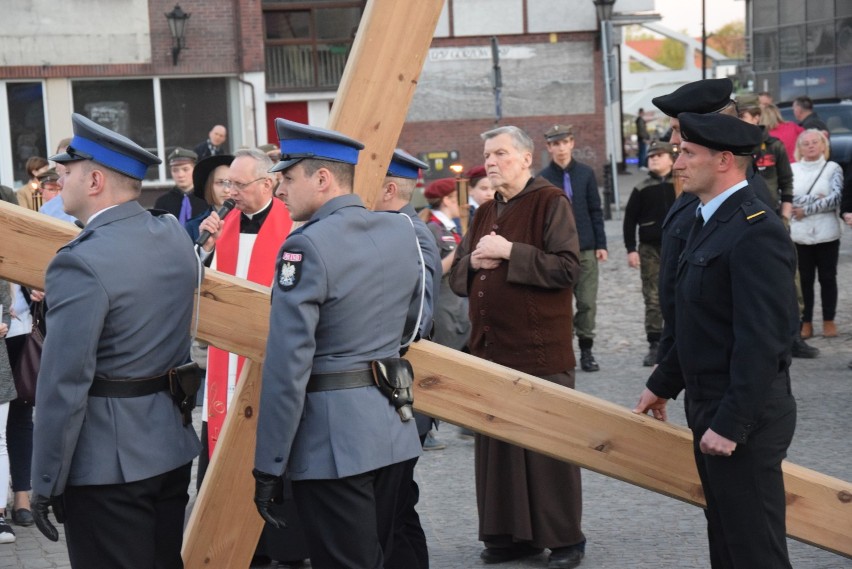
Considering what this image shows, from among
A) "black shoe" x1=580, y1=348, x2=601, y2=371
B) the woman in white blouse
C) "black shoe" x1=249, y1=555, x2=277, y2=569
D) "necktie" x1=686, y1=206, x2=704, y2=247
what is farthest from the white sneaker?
the woman in white blouse

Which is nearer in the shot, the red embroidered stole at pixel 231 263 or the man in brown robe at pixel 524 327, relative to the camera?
the man in brown robe at pixel 524 327

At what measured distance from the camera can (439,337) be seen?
27.9 feet

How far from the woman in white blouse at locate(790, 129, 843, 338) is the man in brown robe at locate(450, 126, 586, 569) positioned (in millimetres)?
5832

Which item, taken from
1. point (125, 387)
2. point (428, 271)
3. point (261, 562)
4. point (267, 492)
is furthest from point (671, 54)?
point (267, 492)

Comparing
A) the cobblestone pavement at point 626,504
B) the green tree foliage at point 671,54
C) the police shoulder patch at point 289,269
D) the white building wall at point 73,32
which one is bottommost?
the cobblestone pavement at point 626,504

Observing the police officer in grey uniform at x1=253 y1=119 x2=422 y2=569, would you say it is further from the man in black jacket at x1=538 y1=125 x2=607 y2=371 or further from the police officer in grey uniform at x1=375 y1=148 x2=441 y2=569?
the man in black jacket at x1=538 y1=125 x2=607 y2=371

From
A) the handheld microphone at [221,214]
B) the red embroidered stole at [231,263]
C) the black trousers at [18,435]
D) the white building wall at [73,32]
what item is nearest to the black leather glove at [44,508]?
the red embroidered stole at [231,263]

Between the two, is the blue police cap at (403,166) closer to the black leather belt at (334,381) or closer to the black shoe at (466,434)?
the black leather belt at (334,381)

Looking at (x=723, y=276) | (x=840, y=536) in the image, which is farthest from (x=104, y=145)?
(x=840, y=536)

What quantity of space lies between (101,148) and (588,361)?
731 centimetres

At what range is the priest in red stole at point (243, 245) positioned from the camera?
6320mm

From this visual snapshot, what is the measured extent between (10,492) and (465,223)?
4.90 meters

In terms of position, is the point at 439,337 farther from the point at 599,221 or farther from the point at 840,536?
the point at 840,536

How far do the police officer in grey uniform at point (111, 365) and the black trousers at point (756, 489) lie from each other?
1833mm
